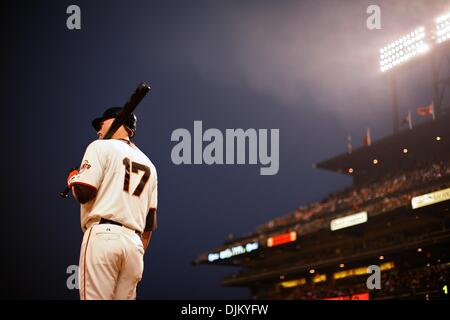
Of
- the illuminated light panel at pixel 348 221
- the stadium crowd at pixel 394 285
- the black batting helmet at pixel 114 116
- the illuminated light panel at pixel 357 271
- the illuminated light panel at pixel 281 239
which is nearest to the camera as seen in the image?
the black batting helmet at pixel 114 116

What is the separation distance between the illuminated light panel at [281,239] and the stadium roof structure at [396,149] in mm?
7288

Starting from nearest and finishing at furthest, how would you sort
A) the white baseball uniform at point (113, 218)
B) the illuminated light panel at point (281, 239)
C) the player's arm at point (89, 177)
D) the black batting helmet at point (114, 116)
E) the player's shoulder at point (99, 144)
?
1. the white baseball uniform at point (113, 218)
2. the player's arm at point (89, 177)
3. the player's shoulder at point (99, 144)
4. the black batting helmet at point (114, 116)
5. the illuminated light panel at point (281, 239)

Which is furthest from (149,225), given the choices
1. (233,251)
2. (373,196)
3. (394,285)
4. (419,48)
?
(233,251)

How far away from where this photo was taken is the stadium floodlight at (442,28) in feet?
90.4

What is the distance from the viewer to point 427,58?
29.8 metres

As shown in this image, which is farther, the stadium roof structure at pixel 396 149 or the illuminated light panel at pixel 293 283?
the illuminated light panel at pixel 293 283

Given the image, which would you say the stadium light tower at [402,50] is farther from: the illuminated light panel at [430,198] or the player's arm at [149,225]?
the player's arm at [149,225]

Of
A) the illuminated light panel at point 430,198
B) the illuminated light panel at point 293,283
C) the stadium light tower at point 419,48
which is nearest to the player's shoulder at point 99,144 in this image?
the illuminated light panel at point 430,198

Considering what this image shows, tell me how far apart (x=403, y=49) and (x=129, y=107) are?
29.2 metres

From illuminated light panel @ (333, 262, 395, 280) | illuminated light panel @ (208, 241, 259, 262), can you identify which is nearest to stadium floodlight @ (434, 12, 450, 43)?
illuminated light panel @ (333, 262, 395, 280)

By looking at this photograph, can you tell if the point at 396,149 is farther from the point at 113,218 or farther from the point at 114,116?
the point at 113,218

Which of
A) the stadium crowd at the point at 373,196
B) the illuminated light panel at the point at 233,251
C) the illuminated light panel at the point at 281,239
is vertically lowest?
the illuminated light panel at the point at 233,251

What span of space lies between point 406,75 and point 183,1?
30911 millimetres

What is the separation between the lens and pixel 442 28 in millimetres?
27922
